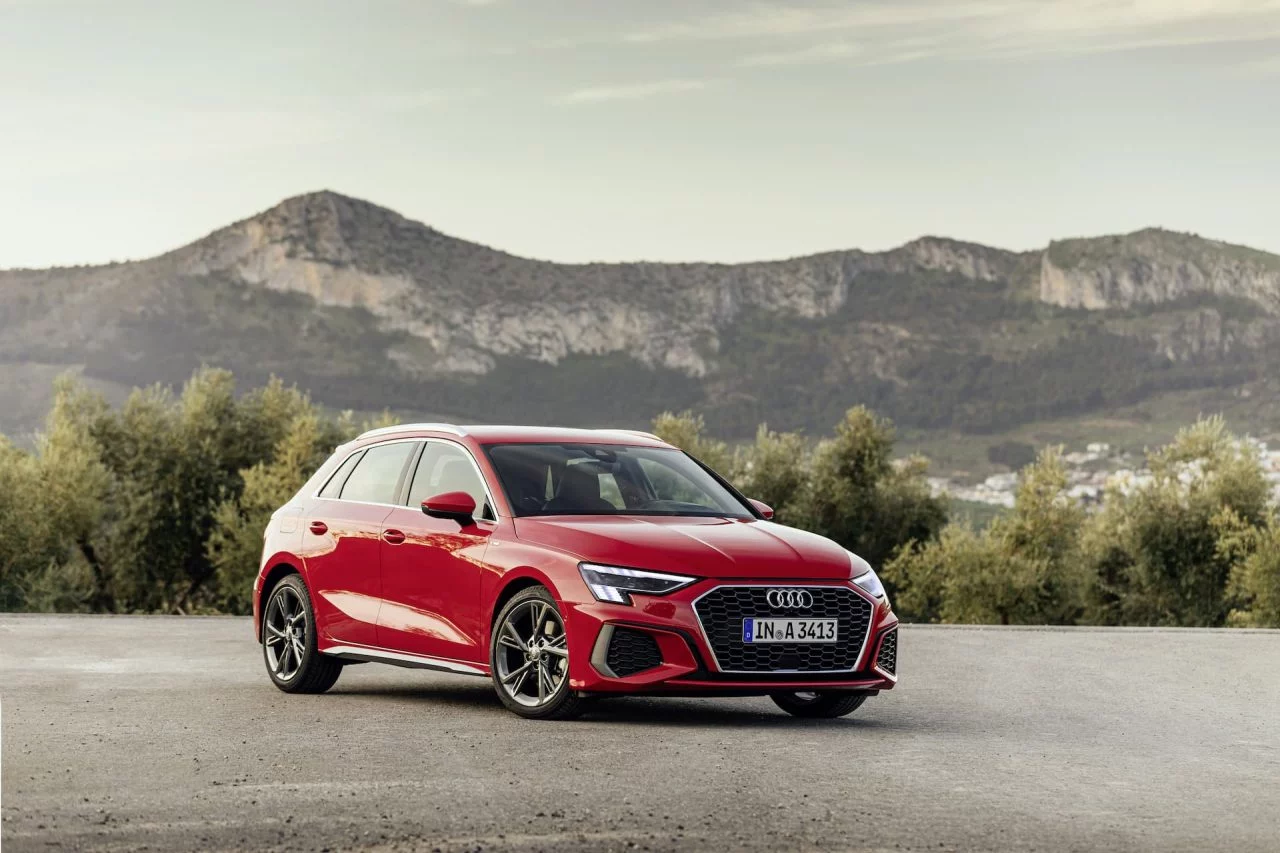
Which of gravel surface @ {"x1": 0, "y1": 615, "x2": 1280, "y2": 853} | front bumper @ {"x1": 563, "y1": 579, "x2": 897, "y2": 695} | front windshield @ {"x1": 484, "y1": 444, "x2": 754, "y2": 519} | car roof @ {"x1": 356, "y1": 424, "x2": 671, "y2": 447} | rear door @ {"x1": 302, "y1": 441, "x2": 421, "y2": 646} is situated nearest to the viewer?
gravel surface @ {"x1": 0, "y1": 615, "x2": 1280, "y2": 853}

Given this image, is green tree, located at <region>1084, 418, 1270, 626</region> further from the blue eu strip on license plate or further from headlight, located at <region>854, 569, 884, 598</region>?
the blue eu strip on license plate

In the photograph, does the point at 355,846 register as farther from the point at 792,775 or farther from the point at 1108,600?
the point at 1108,600

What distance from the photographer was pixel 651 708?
12047 mm

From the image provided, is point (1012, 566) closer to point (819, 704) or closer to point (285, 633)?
point (285, 633)

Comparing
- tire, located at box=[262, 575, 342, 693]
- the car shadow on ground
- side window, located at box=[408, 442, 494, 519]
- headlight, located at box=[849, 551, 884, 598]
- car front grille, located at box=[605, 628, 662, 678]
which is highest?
side window, located at box=[408, 442, 494, 519]

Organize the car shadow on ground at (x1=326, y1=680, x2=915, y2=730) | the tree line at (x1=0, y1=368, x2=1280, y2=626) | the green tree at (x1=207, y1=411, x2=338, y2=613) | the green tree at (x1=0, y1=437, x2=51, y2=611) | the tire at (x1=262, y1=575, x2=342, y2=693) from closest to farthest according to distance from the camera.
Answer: the car shadow on ground at (x1=326, y1=680, x2=915, y2=730)
the tire at (x1=262, y1=575, x2=342, y2=693)
the green tree at (x1=0, y1=437, x2=51, y2=611)
the tree line at (x1=0, y1=368, x2=1280, y2=626)
the green tree at (x1=207, y1=411, x2=338, y2=613)

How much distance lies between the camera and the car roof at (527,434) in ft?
40.0

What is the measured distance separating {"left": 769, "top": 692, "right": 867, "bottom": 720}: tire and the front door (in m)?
2.01

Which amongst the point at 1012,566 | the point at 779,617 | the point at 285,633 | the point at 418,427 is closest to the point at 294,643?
the point at 285,633

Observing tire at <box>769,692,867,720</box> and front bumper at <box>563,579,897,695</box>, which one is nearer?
front bumper at <box>563,579,897,695</box>

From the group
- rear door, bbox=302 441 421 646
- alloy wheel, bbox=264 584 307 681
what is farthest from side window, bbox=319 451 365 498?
alloy wheel, bbox=264 584 307 681

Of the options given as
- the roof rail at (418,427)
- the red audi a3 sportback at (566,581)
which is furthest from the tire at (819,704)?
the roof rail at (418,427)

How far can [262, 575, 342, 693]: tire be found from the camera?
12930 mm

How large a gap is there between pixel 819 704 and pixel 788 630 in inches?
49.7
